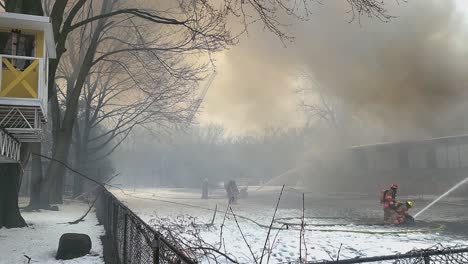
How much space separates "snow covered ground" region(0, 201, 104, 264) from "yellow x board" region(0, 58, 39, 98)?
2589mm

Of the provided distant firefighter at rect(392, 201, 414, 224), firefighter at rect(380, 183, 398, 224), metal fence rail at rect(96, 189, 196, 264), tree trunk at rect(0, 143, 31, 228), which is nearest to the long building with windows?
distant firefighter at rect(392, 201, 414, 224)

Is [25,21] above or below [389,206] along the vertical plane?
above

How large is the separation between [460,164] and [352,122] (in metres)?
21.2

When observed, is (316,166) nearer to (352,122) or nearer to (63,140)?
(352,122)

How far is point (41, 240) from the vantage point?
798cm

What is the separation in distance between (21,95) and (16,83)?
0.20m

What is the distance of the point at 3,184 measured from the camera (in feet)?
33.2

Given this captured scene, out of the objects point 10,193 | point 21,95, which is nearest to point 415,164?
point 10,193

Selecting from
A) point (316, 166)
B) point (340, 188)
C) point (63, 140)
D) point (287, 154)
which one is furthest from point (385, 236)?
point (287, 154)

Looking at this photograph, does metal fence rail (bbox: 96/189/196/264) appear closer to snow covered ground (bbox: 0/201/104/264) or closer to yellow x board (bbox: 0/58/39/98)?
snow covered ground (bbox: 0/201/104/264)

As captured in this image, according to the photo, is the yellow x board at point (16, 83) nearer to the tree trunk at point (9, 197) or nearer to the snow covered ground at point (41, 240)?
the snow covered ground at point (41, 240)

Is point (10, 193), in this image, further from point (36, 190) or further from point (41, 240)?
point (36, 190)

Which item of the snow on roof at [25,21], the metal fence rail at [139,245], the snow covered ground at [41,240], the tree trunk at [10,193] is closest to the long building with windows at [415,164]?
the snow covered ground at [41,240]

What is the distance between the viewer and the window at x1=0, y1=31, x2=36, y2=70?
6949mm
